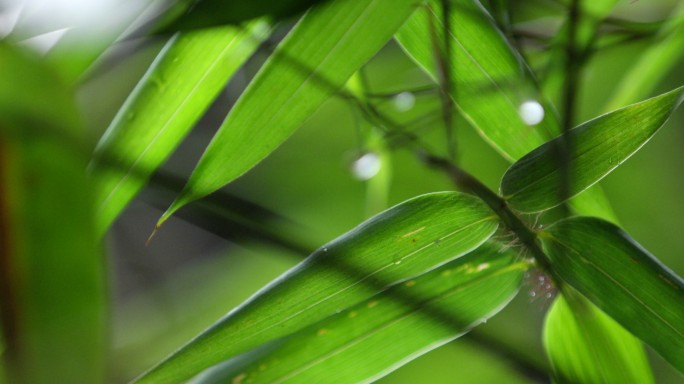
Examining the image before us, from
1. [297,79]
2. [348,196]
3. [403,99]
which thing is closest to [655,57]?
[403,99]

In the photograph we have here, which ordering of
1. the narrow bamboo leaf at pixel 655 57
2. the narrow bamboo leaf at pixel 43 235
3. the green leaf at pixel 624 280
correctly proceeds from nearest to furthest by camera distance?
the narrow bamboo leaf at pixel 43 235 → the green leaf at pixel 624 280 → the narrow bamboo leaf at pixel 655 57

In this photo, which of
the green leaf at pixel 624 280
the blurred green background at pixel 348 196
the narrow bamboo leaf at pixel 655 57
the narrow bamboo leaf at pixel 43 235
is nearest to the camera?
the narrow bamboo leaf at pixel 43 235

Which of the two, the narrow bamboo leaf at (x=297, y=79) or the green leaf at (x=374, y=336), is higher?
the narrow bamboo leaf at (x=297, y=79)

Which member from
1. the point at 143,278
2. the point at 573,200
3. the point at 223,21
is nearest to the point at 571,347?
the point at 573,200

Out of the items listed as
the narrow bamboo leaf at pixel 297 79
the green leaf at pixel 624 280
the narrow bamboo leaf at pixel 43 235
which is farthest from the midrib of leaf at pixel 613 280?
the narrow bamboo leaf at pixel 43 235

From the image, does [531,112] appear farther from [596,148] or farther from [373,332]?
[373,332]

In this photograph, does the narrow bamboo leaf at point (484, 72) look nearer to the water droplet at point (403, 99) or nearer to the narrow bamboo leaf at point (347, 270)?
Result: the narrow bamboo leaf at point (347, 270)
